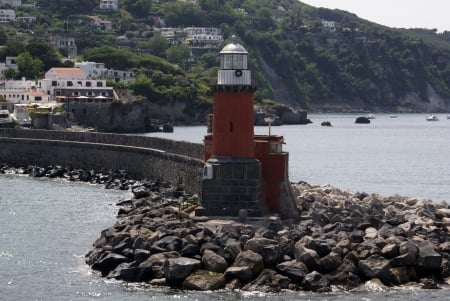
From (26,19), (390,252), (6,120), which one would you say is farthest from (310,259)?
(26,19)

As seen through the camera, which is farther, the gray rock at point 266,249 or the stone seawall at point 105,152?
the stone seawall at point 105,152

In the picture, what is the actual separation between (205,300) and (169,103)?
90927 millimetres

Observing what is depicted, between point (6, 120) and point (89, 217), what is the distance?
37611mm

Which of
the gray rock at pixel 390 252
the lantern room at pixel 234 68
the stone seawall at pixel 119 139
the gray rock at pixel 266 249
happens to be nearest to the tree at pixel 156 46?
the stone seawall at pixel 119 139

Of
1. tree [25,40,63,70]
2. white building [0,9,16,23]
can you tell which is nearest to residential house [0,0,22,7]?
white building [0,9,16,23]

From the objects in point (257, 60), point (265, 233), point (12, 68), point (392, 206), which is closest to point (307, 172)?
point (392, 206)

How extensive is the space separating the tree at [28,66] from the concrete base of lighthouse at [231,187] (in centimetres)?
7974

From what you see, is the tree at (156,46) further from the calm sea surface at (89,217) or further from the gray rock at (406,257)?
the gray rock at (406,257)

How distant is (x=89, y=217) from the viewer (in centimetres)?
3662

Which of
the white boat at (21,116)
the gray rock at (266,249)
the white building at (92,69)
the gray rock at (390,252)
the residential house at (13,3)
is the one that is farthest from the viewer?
the residential house at (13,3)

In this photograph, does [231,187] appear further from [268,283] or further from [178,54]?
[178,54]

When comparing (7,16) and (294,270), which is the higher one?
(7,16)

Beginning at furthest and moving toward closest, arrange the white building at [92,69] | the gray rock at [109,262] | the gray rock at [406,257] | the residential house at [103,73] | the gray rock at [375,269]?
the residential house at [103,73], the white building at [92,69], the gray rock at [109,262], the gray rock at [406,257], the gray rock at [375,269]

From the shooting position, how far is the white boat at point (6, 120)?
6915 cm
